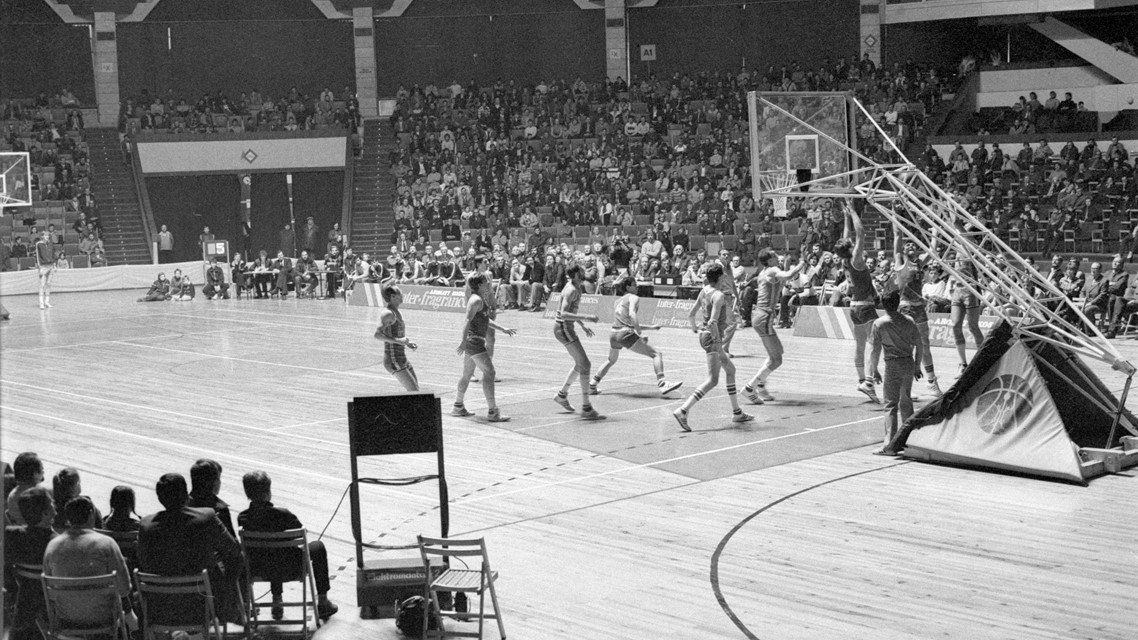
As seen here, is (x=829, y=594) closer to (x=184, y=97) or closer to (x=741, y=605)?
(x=741, y=605)

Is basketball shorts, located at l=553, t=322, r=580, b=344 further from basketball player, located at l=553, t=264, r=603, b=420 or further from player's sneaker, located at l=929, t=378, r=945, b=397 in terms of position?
player's sneaker, located at l=929, t=378, r=945, b=397

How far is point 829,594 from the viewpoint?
8781 mm

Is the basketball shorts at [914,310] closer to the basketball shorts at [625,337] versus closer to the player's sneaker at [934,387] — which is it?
the player's sneaker at [934,387]

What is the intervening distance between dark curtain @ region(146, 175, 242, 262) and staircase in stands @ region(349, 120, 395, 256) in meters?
4.74

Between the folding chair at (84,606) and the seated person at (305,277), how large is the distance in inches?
1218

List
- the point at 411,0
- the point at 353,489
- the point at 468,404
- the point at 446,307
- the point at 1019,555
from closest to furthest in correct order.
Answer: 1. the point at 353,489
2. the point at 1019,555
3. the point at 468,404
4. the point at 446,307
5. the point at 411,0

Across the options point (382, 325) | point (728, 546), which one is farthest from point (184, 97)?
point (728, 546)

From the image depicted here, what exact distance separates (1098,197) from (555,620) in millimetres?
25048

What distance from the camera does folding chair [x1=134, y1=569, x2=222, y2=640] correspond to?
7.29 metres

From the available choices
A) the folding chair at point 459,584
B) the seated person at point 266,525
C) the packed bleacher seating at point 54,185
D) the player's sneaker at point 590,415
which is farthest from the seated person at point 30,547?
the packed bleacher seating at point 54,185

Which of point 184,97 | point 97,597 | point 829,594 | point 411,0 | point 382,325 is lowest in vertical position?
point 829,594

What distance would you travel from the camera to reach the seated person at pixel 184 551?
7.39m

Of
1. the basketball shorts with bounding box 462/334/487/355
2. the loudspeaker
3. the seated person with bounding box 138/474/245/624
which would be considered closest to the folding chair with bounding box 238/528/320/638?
the seated person with bounding box 138/474/245/624

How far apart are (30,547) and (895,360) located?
8506mm
